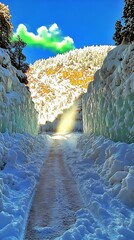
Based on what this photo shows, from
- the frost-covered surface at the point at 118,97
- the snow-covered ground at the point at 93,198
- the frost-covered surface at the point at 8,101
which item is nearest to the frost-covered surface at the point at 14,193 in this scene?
the snow-covered ground at the point at 93,198

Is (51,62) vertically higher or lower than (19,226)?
higher

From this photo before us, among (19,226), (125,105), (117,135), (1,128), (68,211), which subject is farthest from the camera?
(1,128)

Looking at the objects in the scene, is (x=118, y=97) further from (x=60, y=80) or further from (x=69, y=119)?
(x=60, y=80)

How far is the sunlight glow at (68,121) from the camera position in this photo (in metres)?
45.0

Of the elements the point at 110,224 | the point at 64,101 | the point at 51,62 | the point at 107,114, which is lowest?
the point at 110,224

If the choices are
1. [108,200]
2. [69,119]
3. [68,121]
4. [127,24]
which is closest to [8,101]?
[127,24]

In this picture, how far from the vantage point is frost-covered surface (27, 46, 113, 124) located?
168 ft

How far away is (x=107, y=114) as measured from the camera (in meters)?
14.1

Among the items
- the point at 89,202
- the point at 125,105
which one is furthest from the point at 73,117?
the point at 89,202

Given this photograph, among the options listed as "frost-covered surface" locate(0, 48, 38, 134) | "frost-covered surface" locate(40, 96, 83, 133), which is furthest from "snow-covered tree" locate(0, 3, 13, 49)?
"frost-covered surface" locate(40, 96, 83, 133)

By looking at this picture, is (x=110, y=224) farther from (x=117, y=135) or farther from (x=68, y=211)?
(x=117, y=135)

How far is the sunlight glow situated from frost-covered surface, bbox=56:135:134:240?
112ft

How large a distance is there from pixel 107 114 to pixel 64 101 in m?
35.8

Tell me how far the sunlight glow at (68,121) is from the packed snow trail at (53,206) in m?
34.7
